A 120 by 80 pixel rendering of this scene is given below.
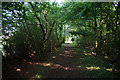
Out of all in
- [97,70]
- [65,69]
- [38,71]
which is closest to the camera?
[97,70]

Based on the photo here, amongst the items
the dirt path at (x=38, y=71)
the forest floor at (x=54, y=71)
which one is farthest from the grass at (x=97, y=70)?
the dirt path at (x=38, y=71)

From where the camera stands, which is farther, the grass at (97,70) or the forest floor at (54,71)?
the forest floor at (54,71)

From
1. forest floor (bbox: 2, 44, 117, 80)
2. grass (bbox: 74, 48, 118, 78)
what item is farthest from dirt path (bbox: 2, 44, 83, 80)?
grass (bbox: 74, 48, 118, 78)

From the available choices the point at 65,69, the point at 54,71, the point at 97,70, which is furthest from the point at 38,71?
the point at 97,70

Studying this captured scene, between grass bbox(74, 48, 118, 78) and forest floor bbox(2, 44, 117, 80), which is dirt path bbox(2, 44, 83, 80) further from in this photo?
grass bbox(74, 48, 118, 78)

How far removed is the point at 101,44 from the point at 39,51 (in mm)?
5722

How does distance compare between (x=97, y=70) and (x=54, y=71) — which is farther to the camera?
(x=54, y=71)

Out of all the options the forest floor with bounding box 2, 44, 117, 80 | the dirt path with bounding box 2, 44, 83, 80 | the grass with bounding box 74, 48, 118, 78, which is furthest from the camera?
the dirt path with bounding box 2, 44, 83, 80

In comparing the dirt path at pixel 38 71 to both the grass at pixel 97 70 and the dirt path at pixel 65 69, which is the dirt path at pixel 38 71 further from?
the grass at pixel 97 70

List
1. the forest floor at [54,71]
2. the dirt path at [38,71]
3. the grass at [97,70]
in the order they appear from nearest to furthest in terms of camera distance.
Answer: the grass at [97,70] → the forest floor at [54,71] → the dirt path at [38,71]

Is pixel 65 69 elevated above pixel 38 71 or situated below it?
below

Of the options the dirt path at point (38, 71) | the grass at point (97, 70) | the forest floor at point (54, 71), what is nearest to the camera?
the grass at point (97, 70)

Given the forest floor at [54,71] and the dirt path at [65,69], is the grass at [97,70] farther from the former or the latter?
the dirt path at [65,69]

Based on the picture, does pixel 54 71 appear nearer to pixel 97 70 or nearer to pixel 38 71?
pixel 38 71
